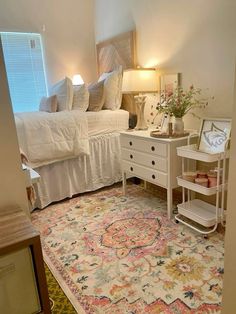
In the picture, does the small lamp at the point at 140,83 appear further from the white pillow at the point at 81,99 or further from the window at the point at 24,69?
the window at the point at 24,69

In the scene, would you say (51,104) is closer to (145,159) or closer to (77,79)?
(77,79)

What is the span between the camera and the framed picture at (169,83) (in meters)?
2.55

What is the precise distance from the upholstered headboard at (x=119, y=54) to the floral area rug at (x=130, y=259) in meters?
1.58

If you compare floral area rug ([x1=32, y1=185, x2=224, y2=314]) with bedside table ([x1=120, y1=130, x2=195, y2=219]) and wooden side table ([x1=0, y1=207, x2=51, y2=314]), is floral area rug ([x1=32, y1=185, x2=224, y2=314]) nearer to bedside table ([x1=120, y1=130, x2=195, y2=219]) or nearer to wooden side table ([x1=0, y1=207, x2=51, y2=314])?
bedside table ([x1=120, y1=130, x2=195, y2=219])

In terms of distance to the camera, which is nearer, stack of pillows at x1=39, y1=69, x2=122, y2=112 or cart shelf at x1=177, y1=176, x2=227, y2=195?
cart shelf at x1=177, y1=176, x2=227, y2=195

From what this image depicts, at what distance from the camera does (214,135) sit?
201 cm

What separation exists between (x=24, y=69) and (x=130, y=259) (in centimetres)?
330

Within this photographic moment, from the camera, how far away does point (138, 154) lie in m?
2.53

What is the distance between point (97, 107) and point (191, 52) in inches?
48.0

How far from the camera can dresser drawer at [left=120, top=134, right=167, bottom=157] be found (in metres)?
2.22

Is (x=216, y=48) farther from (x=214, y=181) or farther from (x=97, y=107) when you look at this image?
(x=97, y=107)

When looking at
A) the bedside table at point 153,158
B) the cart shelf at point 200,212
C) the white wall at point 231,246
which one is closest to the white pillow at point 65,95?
the bedside table at point 153,158

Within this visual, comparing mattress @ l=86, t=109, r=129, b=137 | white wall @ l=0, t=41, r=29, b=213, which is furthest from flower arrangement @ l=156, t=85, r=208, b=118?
white wall @ l=0, t=41, r=29, b=213

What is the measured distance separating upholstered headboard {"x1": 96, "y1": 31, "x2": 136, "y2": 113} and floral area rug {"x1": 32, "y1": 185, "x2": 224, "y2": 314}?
5.18ft
